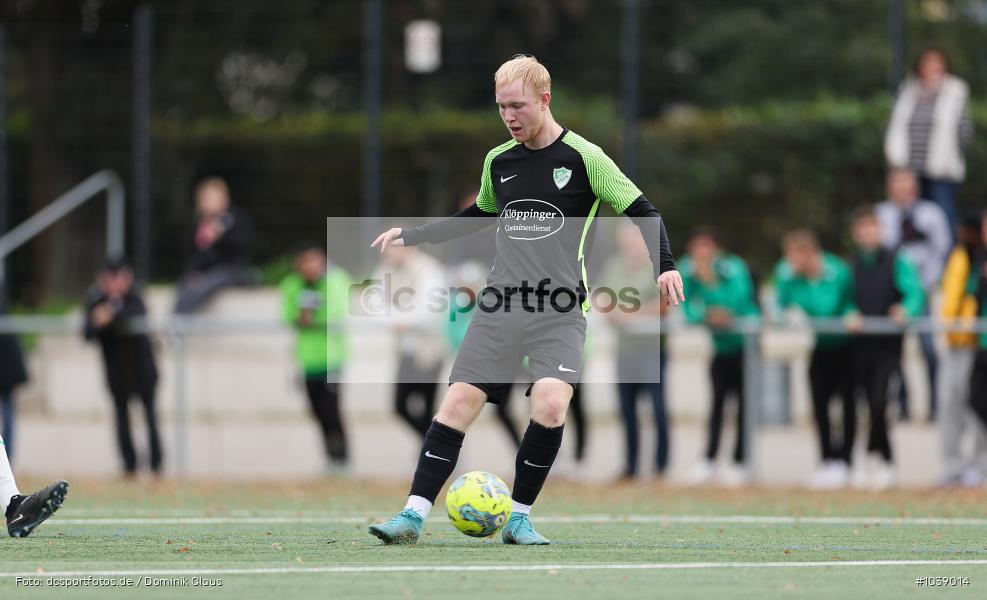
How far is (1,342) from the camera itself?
14.4m

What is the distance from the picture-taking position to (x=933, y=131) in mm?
15141

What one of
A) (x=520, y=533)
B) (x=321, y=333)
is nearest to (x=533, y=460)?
(x=520, y=533)

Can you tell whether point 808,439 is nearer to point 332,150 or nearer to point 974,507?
point 974,507

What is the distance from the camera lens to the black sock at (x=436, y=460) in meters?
7.51

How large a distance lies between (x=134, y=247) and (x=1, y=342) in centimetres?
404

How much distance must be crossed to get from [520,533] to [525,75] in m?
2.09

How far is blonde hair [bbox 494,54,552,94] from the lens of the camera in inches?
287

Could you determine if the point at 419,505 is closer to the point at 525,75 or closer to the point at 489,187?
the point at 489,187

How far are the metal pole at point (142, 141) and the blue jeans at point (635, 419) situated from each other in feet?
21.0

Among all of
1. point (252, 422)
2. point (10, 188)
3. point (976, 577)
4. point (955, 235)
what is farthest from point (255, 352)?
point (976, 577)

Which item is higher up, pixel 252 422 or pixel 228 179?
pixel 228 179

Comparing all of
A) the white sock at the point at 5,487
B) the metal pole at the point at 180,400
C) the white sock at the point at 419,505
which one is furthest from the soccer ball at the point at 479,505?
the metal pole at the point at 180,400

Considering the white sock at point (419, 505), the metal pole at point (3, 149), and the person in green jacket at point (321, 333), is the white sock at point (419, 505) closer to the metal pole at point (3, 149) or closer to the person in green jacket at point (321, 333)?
the person in green jacket at point (321, 333)

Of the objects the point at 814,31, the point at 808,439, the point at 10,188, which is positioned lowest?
the point at 808,439
